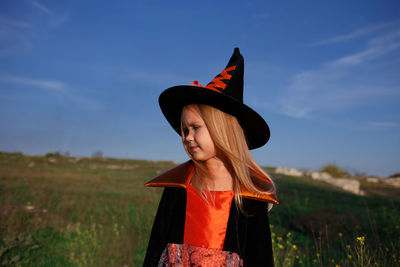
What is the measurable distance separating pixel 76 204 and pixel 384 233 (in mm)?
7816

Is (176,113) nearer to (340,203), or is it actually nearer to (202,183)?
(202,183)

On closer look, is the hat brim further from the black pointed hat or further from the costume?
the costume

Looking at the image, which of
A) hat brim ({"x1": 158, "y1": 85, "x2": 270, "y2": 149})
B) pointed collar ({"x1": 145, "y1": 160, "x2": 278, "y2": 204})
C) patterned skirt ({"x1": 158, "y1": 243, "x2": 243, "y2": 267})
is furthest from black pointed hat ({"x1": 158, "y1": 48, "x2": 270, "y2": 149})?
patterned skirt ({"x1": 158, "y1": 243, "x2": 243, "y2": 267})

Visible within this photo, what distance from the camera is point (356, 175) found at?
2333 centimetres

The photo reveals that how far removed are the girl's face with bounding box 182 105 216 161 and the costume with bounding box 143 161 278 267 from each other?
1.06 feet

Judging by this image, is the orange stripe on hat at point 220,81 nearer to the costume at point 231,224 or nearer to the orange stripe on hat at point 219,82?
the orange stripe on hat at point 219,82

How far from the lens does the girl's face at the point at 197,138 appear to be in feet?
6.66

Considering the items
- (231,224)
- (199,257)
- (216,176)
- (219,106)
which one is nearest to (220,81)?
(219,106)

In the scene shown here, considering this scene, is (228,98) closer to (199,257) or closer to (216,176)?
(216,176)

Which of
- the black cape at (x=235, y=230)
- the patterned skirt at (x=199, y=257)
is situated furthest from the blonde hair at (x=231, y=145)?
the patterned skirt at (x=199, y=257)

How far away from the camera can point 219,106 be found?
Answer: 2.10 m

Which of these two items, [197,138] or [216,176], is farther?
[216,176]

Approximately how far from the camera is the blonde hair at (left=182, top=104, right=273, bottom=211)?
2.03 metres

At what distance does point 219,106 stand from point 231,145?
0.98 feet
